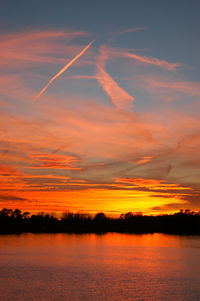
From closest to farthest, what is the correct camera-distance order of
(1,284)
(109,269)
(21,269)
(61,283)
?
1. (1,284)
2. (61,283)
3. (21,269)
4. (109,269)

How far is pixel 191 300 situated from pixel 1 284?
17803 millimetres

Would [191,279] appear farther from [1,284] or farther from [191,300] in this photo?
[1,284]

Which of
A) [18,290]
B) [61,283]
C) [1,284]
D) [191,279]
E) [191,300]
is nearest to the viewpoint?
[191,300]

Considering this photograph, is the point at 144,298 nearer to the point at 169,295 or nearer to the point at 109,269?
the point at 169,295

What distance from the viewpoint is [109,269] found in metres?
51.1

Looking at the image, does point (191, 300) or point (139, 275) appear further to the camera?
point (139, 275)

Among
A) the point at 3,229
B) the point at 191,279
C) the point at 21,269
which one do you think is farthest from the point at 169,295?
the point at 3,229

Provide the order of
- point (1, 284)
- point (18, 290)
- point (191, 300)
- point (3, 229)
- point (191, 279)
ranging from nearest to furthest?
point (191, 300) → point (18, 290) → point (1, 284) → point (191, 279) → point (3, 229)

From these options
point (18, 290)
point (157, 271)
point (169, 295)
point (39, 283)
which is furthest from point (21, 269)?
point (169, 295)

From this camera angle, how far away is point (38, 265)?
172 feet

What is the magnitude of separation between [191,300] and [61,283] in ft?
44.6

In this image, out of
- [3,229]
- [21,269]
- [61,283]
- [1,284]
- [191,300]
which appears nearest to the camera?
[191,300]

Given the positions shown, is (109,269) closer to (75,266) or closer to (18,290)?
(75,266)

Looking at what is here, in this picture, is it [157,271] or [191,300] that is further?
[157,271]
